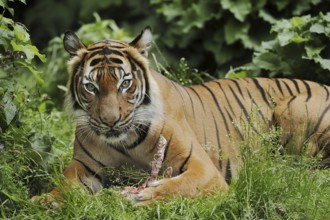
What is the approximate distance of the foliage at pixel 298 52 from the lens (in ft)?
23.3

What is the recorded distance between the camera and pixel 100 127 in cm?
533

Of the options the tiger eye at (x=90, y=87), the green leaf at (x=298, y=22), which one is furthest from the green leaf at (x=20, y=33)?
the green leaf at (x=298, y=22)

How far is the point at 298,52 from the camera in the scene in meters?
7.27

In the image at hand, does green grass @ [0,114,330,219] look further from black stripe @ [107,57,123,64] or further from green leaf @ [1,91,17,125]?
black stripe @ [107,57,123,64]

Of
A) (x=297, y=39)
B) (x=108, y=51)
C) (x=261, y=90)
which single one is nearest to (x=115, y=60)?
(x=108, y=51)

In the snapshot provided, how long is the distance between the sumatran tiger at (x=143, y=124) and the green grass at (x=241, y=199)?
0.54ft

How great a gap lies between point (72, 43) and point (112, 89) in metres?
0.49

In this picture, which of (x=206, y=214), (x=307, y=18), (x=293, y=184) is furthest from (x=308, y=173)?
(x=307, y=18)

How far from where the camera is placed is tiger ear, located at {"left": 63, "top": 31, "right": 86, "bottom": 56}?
5.57 metres

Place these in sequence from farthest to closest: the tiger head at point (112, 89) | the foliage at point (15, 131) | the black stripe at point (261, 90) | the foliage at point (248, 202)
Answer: the black stripe at point (261, 90) → the tiger head at point (112, 89) → the foliage at point (15, 131) → the foliage at point (248, 202)

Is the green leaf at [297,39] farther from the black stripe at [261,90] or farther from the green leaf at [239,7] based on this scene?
the green leaf at [239,7]

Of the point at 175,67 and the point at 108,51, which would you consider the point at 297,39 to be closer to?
the point at 108,51

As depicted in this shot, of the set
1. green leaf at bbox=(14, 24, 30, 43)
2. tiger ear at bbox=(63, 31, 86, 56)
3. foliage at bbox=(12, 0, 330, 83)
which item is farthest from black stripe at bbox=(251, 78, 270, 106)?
foliage at bbox=(12, 0, 330, 83)

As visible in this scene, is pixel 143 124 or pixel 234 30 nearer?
pixel 143 124
